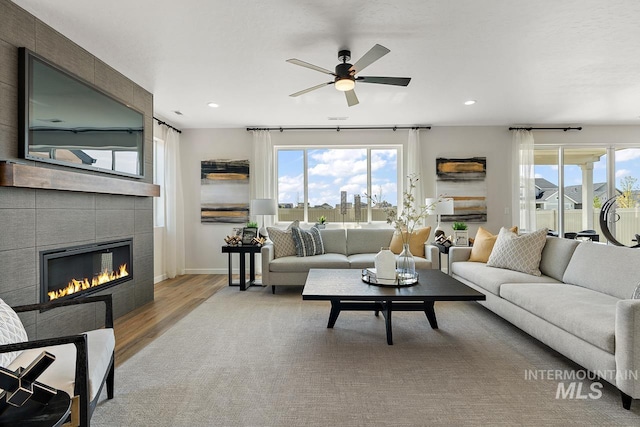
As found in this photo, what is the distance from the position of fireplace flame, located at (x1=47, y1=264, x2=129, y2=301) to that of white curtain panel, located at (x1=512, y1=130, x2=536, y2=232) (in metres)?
5.80

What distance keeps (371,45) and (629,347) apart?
2.70m

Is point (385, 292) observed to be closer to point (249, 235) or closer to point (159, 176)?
point (249, 235)

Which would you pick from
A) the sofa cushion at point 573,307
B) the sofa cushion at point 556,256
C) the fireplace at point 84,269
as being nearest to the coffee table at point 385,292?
the sofa cushion at point 573,307

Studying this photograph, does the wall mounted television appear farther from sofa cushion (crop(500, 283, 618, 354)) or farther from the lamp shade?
sofa cushion (crop(500, 283, 618, 354))

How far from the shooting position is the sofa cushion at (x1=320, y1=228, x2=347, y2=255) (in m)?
5.13

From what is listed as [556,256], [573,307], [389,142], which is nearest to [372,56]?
[573,307]

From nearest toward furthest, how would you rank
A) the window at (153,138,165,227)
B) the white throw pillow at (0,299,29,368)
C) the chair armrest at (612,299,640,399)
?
the white throw pillow at (0,299,29,368), the chair armrest at (612,299,640,399), the window at (153,138,165,227)

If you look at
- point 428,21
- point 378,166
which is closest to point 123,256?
point 428,21

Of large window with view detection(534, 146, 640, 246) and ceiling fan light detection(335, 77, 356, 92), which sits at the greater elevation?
ceiling fan light detection(335, 77, 356, 92)

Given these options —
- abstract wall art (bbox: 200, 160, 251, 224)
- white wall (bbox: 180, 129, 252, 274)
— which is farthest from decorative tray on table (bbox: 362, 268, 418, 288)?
white wall (bbox: 180, 129, 252, 274)

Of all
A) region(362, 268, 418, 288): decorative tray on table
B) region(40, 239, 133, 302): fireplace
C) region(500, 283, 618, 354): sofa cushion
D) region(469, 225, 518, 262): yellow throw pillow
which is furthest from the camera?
→ region(469, 225, 518, 262): yellow throw pillow

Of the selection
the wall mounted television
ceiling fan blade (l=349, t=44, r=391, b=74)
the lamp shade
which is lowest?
the lamp shade

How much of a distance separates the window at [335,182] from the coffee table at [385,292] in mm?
2544

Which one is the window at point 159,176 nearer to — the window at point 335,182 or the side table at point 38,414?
the window at point 335,182
